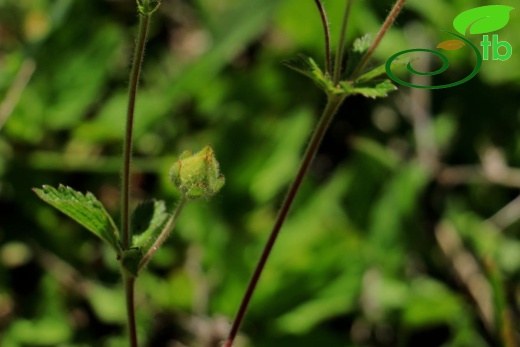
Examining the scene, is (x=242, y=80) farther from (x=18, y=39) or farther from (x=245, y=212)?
(x=18, y=39)

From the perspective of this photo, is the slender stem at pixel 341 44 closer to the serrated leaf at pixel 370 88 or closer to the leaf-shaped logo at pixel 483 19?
the serrated leaf at pixel 370 88

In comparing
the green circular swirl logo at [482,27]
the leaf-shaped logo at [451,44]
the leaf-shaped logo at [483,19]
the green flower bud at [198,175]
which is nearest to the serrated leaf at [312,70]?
the green flower bud at [198,175]

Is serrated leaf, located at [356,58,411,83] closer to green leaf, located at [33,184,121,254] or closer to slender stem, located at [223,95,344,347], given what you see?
slender stem, located at [223,95,344,347]

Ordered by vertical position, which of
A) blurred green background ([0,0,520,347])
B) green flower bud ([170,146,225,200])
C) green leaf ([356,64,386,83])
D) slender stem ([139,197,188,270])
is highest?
blurred green background ([0,0,520,347])

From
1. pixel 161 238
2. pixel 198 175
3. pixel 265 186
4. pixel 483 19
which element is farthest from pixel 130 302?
pixel 483 19

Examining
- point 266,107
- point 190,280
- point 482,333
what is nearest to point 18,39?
point 266,107

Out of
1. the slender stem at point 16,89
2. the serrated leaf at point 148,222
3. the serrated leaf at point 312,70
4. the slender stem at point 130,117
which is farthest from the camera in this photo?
the slender stem at point 16,89

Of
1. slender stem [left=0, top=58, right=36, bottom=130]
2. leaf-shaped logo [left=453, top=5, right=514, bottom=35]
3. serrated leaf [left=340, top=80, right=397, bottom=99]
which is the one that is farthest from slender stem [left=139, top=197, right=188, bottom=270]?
leaf-shaped logo [left=453, top=5, right=514, bottom=35]
